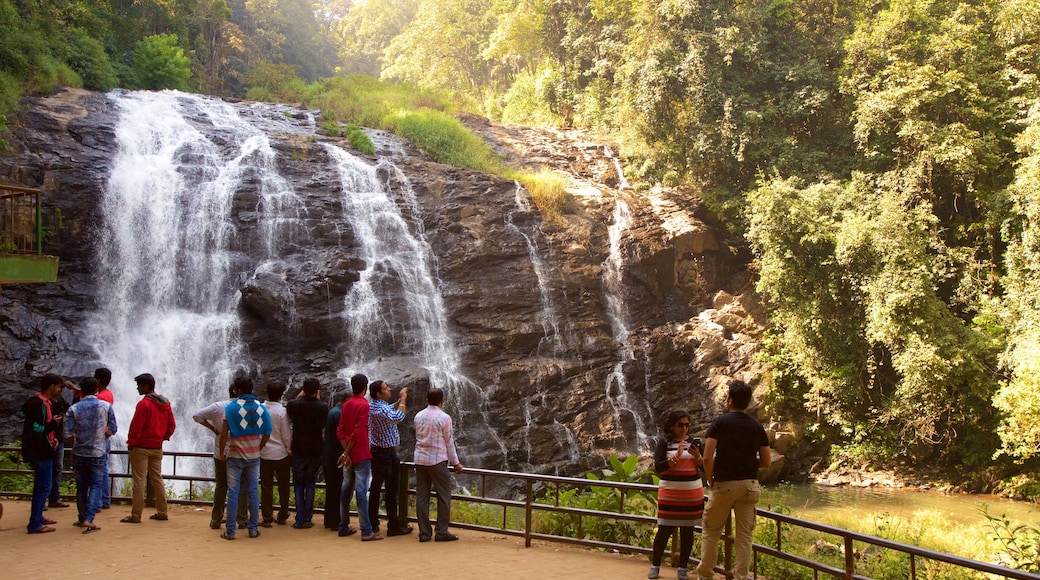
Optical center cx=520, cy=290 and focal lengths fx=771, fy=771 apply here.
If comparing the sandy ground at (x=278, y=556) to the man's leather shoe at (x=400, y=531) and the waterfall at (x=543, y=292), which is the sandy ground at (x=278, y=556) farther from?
the waterfall at (x=543, y=292)

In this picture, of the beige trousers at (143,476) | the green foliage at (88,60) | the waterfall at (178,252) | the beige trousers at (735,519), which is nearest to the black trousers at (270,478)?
the beige trousers at (143,476)

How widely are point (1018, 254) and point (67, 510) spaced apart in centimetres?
2016

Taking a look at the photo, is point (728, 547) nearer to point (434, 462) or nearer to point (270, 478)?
point (434, 462)

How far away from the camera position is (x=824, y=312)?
20.1m

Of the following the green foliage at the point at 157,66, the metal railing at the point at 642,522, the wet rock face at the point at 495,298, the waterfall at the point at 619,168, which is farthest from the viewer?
the green foliage at the point at 157,66

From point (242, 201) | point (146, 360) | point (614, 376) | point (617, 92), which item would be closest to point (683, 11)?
point (617, 92)

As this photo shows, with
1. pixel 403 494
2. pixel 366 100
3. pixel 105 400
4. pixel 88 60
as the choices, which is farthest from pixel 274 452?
pixel 366 100

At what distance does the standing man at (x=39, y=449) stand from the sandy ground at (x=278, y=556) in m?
0.22

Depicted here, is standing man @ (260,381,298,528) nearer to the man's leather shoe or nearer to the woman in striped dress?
the man's leather shoe

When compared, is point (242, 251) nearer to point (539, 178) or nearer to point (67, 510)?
point (539, 178)

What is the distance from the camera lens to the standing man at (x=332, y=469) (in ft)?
27.8

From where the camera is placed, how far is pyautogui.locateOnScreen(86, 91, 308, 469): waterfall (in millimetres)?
17047

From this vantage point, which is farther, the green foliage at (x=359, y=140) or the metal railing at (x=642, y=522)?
the green foliage at (x=359, y=140)

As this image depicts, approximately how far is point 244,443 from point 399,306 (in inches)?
451
